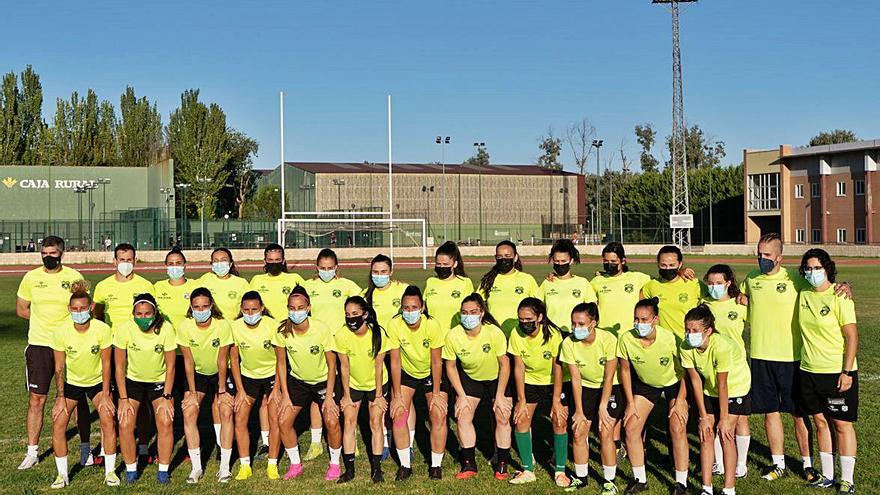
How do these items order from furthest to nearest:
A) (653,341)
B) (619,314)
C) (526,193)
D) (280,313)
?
(526,193)
(280,313)
(619,314)
(653,341)

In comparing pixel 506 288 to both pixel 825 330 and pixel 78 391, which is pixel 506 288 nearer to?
pixel 825 330

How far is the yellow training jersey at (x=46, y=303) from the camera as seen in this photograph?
7.70 meters

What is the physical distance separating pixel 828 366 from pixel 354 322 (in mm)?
3753

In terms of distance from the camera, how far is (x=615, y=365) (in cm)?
666

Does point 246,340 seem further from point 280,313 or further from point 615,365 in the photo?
point 615,365

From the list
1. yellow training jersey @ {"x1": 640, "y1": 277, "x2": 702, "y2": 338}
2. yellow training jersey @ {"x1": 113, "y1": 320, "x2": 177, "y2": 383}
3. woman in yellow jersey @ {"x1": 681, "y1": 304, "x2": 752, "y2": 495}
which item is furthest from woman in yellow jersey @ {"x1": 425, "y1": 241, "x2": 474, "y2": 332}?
yellow training jersey @ {"x1": 113, "y1": 320, "x2": 177, "y2": 383}

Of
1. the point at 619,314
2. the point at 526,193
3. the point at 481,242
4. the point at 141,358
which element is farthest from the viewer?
the point at 526,193

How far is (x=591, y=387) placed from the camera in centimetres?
685

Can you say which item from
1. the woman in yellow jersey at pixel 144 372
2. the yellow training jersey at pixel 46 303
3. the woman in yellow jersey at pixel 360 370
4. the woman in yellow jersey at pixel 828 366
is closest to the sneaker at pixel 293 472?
the woman in yellow jersey at pixel 360 370

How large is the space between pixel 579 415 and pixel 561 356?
0.47m

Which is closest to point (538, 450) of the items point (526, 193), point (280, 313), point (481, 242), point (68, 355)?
point (280, 313)

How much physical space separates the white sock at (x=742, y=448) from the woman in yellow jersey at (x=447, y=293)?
2588 millimetres

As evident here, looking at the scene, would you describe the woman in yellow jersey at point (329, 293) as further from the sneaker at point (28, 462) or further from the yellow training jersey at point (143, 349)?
the sneaker at point (28, 462)

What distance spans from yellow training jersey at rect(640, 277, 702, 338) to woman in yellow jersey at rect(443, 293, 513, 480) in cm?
158
